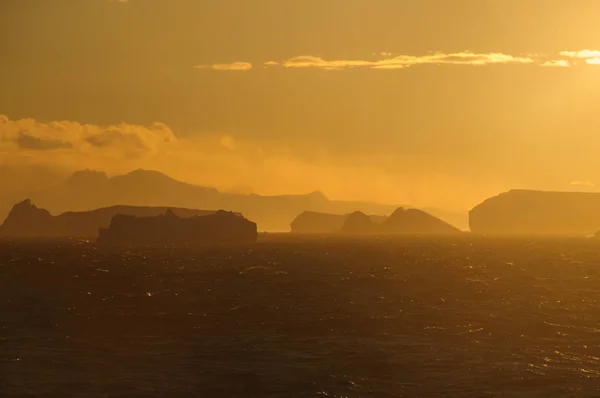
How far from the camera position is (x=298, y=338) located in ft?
132

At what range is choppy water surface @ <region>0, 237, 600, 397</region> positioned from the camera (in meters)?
30.4

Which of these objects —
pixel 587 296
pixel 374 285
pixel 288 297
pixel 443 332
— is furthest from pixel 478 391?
pixel 374 285

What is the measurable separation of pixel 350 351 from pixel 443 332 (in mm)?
7669

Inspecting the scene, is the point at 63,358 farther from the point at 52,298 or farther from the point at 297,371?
the point at 52,298

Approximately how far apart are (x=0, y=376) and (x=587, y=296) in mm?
46528

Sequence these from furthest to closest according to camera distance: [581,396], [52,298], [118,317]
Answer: [52,298] < [118,317] < [581,396]

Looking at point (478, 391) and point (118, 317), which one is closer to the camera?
point (478, 391)

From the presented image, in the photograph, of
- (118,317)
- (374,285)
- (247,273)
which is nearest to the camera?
(118,317)

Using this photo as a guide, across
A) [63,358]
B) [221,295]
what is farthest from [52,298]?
[63,358]

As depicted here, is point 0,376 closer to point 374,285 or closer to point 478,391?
point 478,391

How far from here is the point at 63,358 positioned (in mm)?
34875

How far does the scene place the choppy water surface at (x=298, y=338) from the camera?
30.4 metres

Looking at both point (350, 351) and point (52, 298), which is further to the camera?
point (52, 298)

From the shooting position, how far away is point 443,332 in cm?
4225
